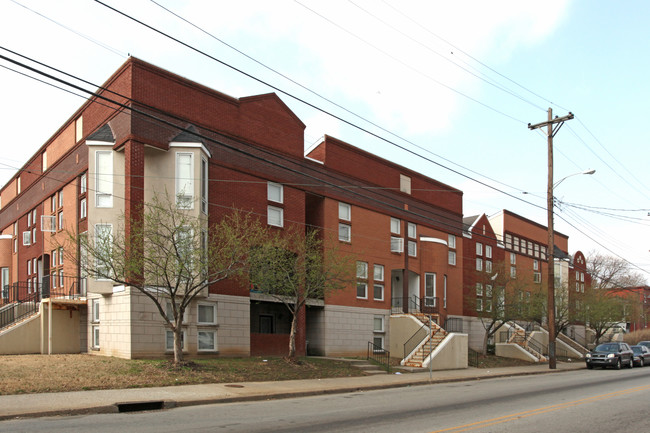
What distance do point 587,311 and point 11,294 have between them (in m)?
42.5

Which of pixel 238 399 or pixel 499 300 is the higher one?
pixel 499 300

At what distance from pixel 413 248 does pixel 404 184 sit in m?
4.31

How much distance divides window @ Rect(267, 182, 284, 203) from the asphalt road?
1398 cm

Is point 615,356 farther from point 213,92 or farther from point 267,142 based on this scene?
point 213,92

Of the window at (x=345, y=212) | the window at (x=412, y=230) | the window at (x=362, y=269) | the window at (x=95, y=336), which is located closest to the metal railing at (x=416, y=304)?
the window at (x=412, y=230)

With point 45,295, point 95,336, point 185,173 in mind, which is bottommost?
point 95,336

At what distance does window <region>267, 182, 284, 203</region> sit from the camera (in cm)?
3046

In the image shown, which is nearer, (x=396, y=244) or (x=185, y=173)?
(x=185, y=173)

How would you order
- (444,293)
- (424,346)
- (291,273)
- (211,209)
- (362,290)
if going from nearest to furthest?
(291,273), (211,209), (424,346), (362,290), (444,293)

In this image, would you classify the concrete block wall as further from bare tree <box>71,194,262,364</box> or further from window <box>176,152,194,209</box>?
bare tree <box>71,194,262,364</box>

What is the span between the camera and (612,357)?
112 feet

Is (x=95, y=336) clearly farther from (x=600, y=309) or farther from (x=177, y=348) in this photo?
(x=600, y=309)

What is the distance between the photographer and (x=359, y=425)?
38.6 feet

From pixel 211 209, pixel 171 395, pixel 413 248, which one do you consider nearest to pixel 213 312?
pixel 211 209
